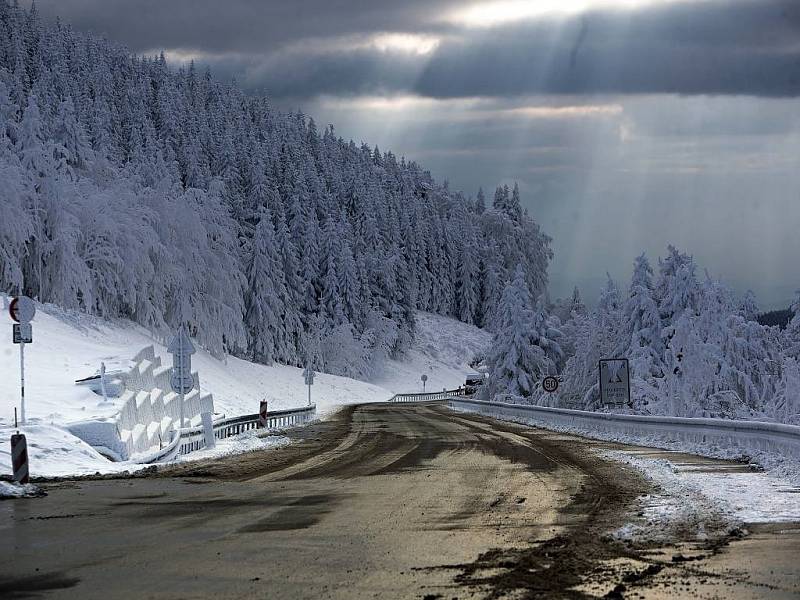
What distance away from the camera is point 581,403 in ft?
235

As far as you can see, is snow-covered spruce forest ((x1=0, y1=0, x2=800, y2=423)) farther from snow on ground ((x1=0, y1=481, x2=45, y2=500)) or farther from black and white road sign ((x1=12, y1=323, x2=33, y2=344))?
snow on ground ((x1=0, y1=481, x2=45, y2=500))

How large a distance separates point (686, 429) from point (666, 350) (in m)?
34.0

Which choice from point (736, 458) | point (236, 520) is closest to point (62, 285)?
point (736, 458)

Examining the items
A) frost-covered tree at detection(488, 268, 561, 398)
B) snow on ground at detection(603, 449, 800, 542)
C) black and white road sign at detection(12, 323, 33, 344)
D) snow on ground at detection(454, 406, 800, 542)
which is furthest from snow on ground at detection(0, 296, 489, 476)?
frost-covered tree at detection(488, 268, 561, 398)

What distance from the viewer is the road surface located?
938 centimetres

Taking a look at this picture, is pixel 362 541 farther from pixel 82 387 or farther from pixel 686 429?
pixel 82 387

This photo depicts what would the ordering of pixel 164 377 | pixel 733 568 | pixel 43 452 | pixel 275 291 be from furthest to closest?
1. pixel 275 291
2. pixel 164 377
3. pixel 43 452
4. pixel 733 568

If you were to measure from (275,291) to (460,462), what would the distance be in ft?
282

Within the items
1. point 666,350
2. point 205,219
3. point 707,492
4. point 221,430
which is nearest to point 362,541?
point 707,492

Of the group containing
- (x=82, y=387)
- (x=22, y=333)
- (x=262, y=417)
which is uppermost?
(x=22, y=333)

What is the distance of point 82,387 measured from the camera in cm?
3092

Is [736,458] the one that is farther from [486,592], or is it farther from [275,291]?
[275,291]

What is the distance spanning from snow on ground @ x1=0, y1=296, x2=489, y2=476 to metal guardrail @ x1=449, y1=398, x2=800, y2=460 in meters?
11.6

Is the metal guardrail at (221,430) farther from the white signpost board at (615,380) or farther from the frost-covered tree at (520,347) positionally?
the frost-covered tree at (520,347)
